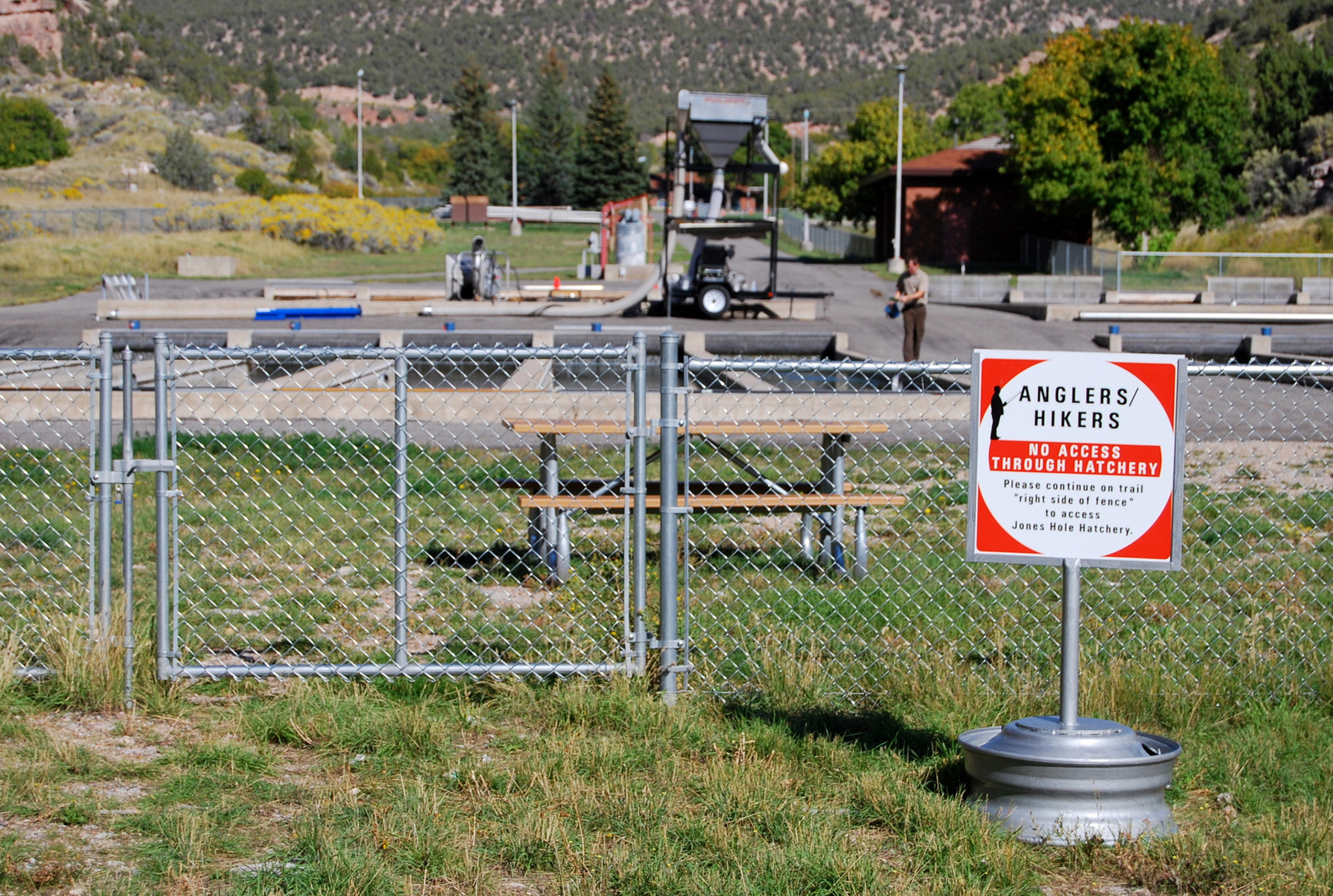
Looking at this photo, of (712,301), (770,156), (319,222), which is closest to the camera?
(712,301)

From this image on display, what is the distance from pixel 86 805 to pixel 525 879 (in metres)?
1.47

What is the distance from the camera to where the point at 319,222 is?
50969 millimetres

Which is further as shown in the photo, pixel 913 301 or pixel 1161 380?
pixel 913 301

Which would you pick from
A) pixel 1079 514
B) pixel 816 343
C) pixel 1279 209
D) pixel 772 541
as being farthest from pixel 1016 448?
pixel 1279 209

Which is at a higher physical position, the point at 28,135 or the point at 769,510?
the point at 28,135

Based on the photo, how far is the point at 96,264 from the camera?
38.9m

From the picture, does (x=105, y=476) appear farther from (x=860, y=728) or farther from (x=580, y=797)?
(x=860, y=728)

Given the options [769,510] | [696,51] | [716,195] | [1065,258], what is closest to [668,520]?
[769,510]

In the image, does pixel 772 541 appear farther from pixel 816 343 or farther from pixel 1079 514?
pixel 816 343

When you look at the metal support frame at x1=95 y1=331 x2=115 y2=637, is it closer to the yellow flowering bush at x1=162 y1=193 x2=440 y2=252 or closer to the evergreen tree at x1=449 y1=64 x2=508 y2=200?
the yellow flowering bush at x1=162 y1=193 x2=440 y2=252

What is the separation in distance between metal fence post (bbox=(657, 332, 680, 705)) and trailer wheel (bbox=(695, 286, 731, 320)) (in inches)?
866

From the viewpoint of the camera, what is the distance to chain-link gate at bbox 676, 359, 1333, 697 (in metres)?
5.41

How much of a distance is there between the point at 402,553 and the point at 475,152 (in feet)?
274

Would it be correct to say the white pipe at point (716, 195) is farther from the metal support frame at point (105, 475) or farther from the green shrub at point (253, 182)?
the green shrub at point (253, 182)
